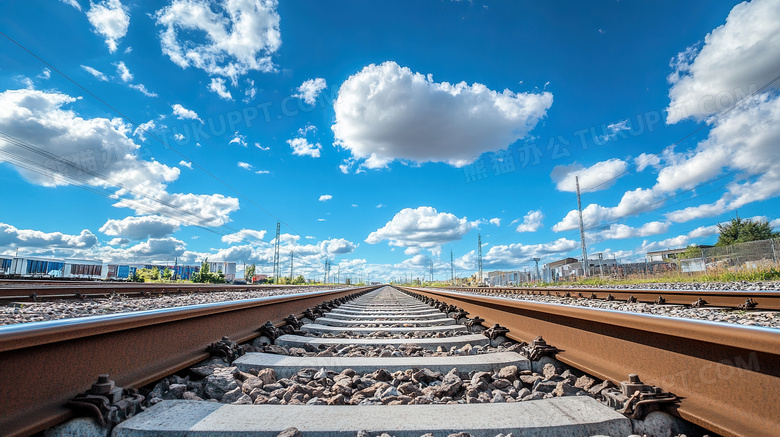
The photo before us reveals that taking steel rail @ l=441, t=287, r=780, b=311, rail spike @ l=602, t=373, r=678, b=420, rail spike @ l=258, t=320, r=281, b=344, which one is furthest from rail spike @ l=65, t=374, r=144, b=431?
steel rail @ l=441, t=287, r=780, b=311

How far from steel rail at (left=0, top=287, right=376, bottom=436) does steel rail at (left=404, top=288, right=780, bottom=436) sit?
2.45m

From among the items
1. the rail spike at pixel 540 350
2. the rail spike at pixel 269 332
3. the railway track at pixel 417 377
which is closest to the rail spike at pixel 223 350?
the railway track at pixel 417 377

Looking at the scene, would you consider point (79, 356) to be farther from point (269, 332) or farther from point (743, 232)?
point (743, 232)

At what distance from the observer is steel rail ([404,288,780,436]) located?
1.34 metres

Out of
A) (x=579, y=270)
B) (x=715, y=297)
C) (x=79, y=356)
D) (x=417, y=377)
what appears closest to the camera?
(x=79, y=356)

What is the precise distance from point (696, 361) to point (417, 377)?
4.53 feet

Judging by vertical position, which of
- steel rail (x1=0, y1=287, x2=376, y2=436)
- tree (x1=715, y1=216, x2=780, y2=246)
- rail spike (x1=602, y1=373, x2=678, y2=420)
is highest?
tree (x1=715, y1=216, x2=780, y2=246)

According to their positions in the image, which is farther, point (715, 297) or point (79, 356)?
point (715, 297)

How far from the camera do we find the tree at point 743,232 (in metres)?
44.0

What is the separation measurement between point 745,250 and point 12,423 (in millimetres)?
27509

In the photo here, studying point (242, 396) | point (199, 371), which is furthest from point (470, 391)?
point (199, 371)

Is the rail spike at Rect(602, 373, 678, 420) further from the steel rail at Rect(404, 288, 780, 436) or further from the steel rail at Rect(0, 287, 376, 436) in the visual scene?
the steel rail at Rect(0, 287, 376, 436)

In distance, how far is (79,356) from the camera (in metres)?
1.74

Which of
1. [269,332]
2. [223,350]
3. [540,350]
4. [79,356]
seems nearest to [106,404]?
[79,356]
